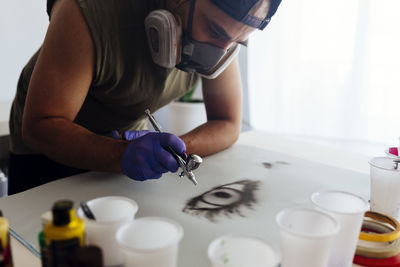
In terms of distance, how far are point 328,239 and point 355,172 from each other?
0.68 metres

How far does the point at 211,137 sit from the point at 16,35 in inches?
61.2

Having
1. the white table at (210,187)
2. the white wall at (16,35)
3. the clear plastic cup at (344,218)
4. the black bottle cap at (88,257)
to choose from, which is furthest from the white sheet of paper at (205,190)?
the white wall at (16,35)

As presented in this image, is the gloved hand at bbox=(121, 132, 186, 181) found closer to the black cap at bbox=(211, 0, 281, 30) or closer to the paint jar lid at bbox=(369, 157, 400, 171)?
the black cap at bbox=(211, 0, 281, 30)

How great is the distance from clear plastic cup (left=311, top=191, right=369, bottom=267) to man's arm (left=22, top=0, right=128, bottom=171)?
53 cm

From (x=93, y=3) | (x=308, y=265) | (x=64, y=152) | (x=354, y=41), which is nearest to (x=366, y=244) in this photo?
(x=308, y=265)

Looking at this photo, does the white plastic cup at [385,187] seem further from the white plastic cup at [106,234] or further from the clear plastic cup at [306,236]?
the white plastic cup at [106,234]

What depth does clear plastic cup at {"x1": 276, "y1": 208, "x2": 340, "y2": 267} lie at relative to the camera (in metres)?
0.50

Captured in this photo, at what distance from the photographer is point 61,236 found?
44 centimetres

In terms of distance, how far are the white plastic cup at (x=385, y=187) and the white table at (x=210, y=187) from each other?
0.13 meters

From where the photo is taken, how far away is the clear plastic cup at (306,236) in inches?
19.6

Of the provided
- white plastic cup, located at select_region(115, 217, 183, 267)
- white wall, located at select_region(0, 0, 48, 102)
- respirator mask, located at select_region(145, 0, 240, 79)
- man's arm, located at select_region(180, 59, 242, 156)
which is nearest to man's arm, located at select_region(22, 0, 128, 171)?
respirator mask, located at select_region(145, 0, 240, 79)

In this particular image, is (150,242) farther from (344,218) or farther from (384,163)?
(384,163)

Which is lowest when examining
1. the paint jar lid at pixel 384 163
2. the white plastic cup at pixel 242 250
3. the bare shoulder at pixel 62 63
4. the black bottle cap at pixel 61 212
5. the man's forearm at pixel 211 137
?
the man's forearm at pixel 211 137

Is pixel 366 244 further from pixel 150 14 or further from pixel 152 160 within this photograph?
pixel 150 14
